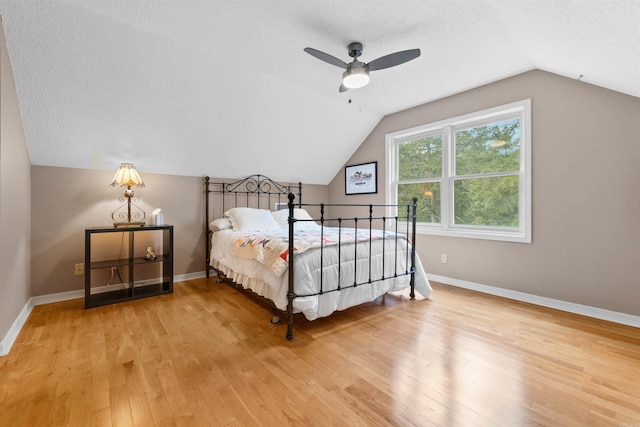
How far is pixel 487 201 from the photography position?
331 centimetres

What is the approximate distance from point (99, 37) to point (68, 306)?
250 cm

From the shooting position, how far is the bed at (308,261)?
7.19ft

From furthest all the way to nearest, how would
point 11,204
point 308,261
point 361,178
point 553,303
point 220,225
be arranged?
point 361,178, point 220,225, point 553,303, point 308,261, point 11,204

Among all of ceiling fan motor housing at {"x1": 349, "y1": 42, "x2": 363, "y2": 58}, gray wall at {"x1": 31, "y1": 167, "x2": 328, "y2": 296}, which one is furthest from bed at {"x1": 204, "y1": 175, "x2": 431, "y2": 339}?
ceiling fan motor housing at {"x1": 349, "y1": 42, "x2": 363, "y2": 58}

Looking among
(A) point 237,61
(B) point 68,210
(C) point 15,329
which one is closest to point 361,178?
(A) point 237,61

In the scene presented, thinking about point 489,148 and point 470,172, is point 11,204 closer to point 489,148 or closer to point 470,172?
point 470,172

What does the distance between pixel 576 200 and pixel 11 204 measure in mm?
4779

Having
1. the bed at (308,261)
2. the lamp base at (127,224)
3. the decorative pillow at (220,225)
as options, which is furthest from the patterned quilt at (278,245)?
the lamp base at (127,224)

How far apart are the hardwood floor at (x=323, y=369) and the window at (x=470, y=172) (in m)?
1.10

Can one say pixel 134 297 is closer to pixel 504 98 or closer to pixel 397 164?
pixel 397 164

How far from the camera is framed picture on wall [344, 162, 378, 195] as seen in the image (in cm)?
448

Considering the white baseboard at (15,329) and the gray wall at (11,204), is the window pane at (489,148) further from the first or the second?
the white baseboard at (15,329)

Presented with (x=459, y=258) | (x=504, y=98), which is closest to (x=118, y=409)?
(x=459, y=258)

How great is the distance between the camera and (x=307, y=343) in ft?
6.72
